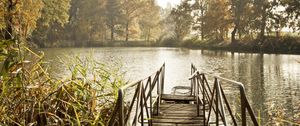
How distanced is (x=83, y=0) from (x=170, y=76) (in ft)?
179

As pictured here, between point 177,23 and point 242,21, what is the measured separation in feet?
58.0

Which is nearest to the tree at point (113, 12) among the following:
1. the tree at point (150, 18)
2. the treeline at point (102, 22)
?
the treeline at point (102, 22)

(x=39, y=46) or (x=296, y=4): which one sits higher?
(x=296, y=4)

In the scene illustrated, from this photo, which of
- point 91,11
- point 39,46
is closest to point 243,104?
point 39,46

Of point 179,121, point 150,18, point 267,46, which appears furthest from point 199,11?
point 179,121

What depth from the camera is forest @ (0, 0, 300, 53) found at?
4222cm

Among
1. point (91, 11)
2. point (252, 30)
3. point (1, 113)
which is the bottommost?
point (1, 113)

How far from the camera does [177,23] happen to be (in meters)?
64.8

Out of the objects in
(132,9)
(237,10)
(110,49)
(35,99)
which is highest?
(132,9)

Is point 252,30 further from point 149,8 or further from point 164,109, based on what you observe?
point 164,109

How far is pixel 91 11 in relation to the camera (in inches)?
2852

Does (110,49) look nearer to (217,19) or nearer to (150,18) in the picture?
(217,19)

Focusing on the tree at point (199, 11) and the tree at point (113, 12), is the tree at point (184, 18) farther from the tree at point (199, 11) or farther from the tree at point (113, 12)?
the tree at point (113, 12)

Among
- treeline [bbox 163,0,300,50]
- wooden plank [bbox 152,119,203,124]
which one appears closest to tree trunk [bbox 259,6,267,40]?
treeline [bbox 163,0,300,50]
